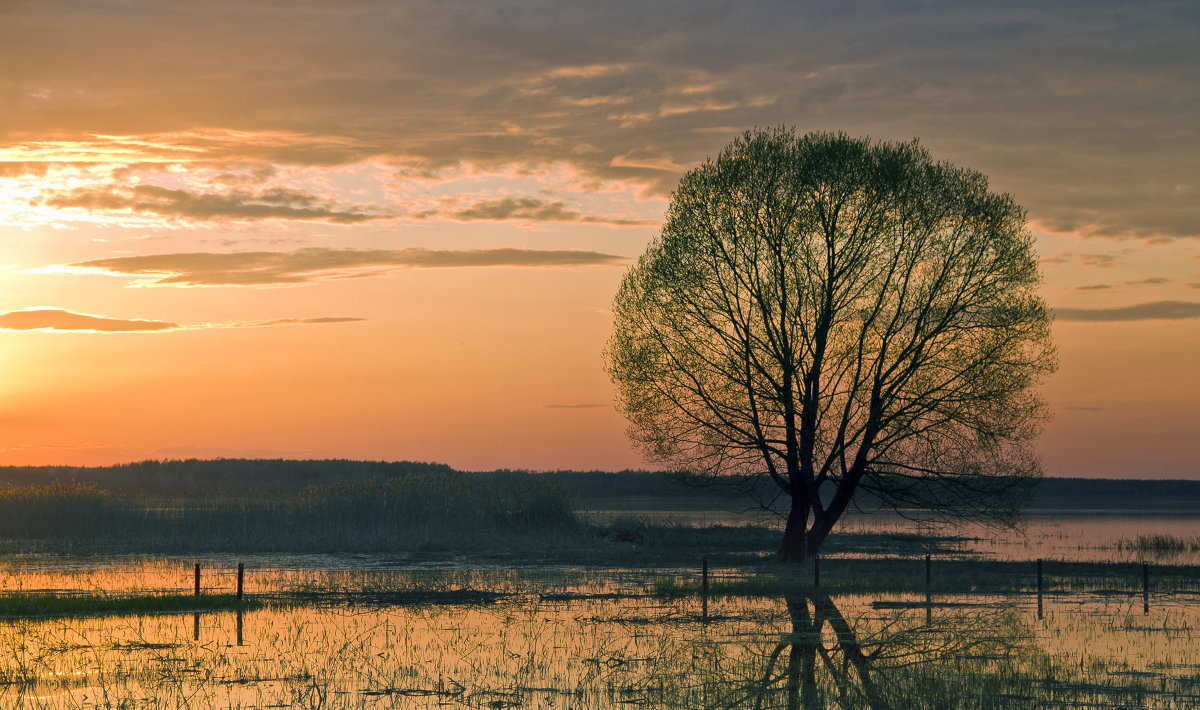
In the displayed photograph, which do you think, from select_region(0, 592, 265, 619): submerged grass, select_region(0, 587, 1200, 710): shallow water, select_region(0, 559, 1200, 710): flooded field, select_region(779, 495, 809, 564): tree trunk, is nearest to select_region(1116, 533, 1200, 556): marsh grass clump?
select_region(779, 495, 809, 564): tree trunk

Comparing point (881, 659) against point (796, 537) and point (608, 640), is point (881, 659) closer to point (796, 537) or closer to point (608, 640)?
point (608, 640)

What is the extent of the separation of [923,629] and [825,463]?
1785 cm

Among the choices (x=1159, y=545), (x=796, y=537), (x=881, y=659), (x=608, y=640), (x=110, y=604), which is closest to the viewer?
(x=881, y=659)

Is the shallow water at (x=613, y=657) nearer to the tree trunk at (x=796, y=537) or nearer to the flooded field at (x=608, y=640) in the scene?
the flooded field at (x=608, y=640)

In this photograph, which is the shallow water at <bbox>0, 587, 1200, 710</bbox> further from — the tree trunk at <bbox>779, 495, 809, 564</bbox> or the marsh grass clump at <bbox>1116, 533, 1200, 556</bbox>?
the marsh grass clump at <bbox>1116, 533, 1200, 556</bbox>

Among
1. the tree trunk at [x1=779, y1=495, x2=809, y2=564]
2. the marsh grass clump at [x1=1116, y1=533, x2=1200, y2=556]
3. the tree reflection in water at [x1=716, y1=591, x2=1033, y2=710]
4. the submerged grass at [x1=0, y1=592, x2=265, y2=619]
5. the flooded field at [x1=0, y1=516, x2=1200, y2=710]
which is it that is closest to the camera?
the tree reflection in water at [x1=716, y1=591, x2=1033, y2=710]

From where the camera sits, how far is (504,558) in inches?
1839

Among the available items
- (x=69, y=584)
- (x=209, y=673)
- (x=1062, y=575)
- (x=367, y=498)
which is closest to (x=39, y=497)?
(x=367, y=498)

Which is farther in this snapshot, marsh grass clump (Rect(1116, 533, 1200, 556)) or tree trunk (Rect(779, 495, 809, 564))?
marsh grass clump (Rect(1116, 533, 1200, 556))

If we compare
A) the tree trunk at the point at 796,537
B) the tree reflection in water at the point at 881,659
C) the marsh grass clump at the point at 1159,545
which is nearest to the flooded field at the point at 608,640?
the tree reflection in water at the point at 881,659

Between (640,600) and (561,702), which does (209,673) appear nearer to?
(561,702)

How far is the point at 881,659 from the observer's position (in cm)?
2077

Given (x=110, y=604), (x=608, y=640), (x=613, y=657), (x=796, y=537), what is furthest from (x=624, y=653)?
(x=796, y=537)

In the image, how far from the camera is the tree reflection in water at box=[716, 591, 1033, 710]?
1689 cm
